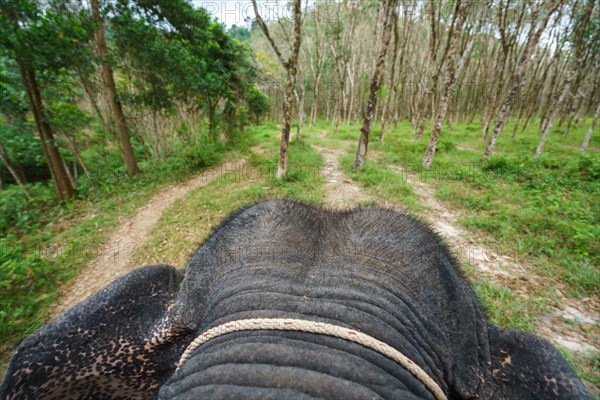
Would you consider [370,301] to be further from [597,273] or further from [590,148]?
[590,148]

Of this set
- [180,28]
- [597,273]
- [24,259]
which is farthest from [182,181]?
[597,273]

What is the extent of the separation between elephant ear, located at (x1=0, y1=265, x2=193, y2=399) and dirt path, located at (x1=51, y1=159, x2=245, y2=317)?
4393mm

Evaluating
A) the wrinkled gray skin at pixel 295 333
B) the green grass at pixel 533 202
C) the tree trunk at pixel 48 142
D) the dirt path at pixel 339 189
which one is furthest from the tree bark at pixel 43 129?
the green grass at pixel 533 202

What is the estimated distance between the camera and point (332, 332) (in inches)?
34.2

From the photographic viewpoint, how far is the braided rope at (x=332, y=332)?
0.85 meters

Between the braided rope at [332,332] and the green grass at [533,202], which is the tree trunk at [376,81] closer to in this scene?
the green grass at [533,202]

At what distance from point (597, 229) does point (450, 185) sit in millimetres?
3629

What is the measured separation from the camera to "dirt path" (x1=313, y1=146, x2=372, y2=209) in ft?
23.8

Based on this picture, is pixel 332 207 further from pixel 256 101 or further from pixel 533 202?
pixel 256 101

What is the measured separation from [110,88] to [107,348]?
11.7 metres

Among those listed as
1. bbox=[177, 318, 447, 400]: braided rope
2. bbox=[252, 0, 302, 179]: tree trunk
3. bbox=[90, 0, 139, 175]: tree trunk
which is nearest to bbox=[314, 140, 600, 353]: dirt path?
bbox=[177, 318, 447, 400]: braided rope

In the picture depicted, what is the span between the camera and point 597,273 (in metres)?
4.12

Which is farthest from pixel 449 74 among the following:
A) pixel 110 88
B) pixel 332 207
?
pixel 110 88

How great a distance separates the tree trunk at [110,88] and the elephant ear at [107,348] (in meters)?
10.1
